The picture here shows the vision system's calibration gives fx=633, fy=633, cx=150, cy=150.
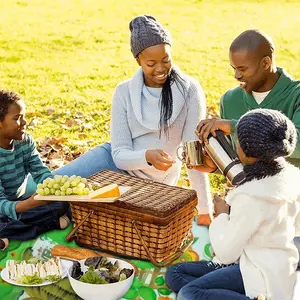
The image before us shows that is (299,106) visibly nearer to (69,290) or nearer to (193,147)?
(193,147)

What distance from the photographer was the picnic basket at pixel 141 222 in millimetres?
3086

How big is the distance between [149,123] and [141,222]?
2.48 ft

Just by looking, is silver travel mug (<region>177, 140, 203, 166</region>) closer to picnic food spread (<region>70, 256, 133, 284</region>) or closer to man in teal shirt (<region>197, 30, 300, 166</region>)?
man in teal shirt (<region>197, 30, 300, 166</region>)

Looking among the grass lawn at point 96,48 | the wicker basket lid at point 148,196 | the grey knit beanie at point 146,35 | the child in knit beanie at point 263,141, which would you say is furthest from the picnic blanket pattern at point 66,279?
the grass lawn at point 96,48

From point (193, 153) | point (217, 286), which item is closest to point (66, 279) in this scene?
point (217, 286)

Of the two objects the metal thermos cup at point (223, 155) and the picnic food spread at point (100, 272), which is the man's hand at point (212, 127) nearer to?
the metal thermos cup at point (223, 155)

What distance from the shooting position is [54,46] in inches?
348

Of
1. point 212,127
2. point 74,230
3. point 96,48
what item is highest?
point 212,127

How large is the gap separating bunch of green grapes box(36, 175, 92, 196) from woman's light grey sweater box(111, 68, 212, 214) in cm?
51

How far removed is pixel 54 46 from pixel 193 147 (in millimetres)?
5930

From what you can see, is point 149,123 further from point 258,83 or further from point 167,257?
point 167,257

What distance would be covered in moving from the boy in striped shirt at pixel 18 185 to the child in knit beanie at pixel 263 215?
123cm

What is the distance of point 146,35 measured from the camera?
3484 mm

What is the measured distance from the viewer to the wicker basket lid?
3068mm
